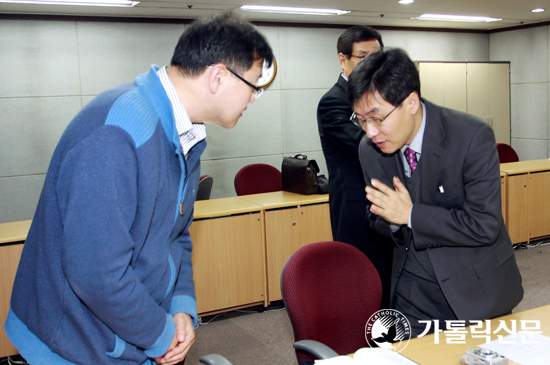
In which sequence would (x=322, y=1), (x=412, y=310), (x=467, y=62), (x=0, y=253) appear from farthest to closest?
(x=467, y=62) < (x=322, y=1) < (x=0, y=253) < (x=412, y=310)

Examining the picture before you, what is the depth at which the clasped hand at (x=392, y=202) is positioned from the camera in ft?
5.48

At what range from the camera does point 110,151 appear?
1026 millimetres

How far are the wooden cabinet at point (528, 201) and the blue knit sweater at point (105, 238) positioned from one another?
4.59 metres

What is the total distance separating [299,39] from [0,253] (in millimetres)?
4955

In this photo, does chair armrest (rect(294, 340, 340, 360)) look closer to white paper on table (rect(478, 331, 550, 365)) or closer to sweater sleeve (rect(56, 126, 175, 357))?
white paper on table (rect(478, 331, 550, 365))

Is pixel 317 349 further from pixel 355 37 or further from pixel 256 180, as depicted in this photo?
pixel 256 180

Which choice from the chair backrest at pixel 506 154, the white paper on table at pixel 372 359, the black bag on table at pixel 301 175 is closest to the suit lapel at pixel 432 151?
the white paper on table at pixel 372 359

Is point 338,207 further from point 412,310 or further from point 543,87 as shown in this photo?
point 543,87

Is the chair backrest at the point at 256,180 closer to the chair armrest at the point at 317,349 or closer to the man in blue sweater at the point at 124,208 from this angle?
the chair armrest at the point at 317,349

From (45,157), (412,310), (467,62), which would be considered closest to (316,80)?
(467,62)

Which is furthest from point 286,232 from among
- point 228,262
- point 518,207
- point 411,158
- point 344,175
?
point 518,207

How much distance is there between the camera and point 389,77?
1.58 m

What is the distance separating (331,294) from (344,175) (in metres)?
0.85
